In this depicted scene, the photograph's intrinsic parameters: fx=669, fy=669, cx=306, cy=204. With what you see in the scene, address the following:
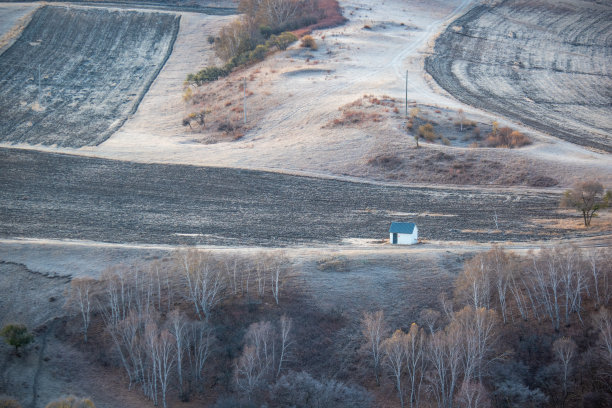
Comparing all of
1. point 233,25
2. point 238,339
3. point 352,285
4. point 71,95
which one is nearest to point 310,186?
point 352,285

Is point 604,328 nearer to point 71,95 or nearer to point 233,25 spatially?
point 71,95

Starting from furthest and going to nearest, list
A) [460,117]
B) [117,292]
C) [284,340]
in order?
1. [460,117]
2. [117,292]
3. [284,340]

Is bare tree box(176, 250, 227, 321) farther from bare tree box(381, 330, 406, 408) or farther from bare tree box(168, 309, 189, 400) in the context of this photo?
bare tree box(381, 330, 406, 408)

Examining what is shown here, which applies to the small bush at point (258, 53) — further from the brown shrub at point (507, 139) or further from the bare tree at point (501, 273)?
the bare tree at point (501, 273)

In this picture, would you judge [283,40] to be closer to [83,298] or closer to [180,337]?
[83,298]

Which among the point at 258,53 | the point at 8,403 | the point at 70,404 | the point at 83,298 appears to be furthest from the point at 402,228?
the point at 258,53

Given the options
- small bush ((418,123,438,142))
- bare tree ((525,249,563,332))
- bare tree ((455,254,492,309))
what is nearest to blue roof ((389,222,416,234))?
bare tree ((455,254,492,309))

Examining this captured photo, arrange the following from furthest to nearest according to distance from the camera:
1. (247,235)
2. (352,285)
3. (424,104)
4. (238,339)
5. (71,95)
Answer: (71,95)
(424,104)
(247,235)
(352,285)
(238,339)

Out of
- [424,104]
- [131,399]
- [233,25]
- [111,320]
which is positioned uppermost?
[233,25]
